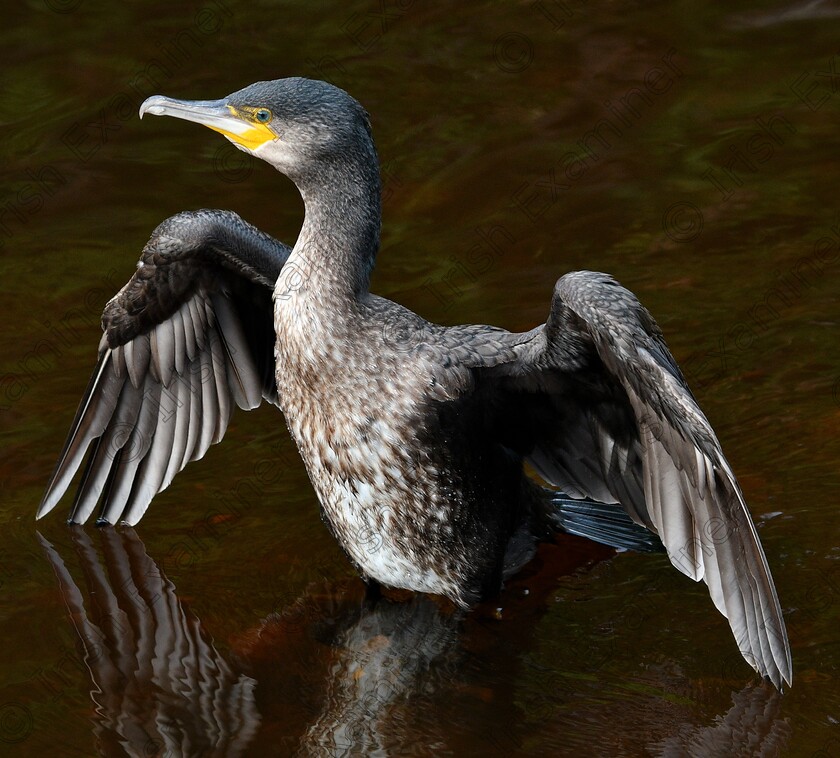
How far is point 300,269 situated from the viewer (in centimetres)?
508

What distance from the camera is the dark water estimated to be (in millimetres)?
4961

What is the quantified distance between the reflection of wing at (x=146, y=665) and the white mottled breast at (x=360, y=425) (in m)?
0.76

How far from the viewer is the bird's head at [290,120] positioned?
4996 millimetres

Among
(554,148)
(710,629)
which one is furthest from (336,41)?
(710,629)

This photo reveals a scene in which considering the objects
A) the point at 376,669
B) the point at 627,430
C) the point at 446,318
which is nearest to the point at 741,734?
the point at 627,430

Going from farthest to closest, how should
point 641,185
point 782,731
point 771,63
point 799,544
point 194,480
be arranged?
1. point 771,63
2. point 641,185
3. point 194,480
4. point 799,544
5. point 782,731

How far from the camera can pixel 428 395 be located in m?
4.96

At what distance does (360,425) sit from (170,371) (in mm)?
1283

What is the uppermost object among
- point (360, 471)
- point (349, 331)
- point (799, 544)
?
point (349, 331)

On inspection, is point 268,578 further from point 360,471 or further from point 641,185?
point 641,185

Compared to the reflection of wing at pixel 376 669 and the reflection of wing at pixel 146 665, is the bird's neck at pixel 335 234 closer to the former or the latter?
the reflection of wing at pixel 376 669

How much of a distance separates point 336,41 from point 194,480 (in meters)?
4.33

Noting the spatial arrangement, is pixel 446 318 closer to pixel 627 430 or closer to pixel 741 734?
pixel 627 430

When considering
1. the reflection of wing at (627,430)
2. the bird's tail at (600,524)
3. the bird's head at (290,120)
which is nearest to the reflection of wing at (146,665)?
the reflection of wing at (627,430)
